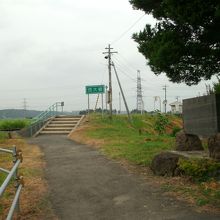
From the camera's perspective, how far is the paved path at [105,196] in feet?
23.8

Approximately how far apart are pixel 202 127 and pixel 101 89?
22.5 meters

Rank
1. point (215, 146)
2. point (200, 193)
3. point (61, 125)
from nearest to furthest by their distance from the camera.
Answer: point (200, 193)
point (215, 146)
point (61, 125)

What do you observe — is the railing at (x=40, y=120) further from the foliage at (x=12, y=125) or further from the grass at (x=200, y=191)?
the grass at (x=200, y=191)

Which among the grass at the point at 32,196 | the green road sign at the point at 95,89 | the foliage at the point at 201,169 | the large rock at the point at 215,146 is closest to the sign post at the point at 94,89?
the green road sign at the point at 95,89

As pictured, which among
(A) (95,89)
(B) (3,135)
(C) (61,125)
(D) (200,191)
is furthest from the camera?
(A) (95,89)

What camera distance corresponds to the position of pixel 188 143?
12.6 meters

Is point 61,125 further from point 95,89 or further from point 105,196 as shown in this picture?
point 105,196

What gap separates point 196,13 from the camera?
9.27m

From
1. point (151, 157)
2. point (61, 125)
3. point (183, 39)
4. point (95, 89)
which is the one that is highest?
point (95, 89)

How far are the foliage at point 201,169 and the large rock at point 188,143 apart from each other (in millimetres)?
2692

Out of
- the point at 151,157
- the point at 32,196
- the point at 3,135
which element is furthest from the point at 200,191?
the point at 3,135

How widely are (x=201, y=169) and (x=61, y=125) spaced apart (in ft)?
70.6

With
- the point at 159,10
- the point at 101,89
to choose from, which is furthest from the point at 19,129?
the point at 159,10

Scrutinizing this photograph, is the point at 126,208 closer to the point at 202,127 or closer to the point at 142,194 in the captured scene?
the point at 142,194
